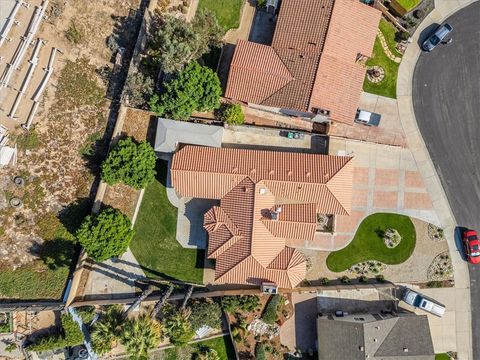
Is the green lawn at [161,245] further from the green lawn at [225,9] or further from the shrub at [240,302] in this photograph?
the green lawn at [225,9]

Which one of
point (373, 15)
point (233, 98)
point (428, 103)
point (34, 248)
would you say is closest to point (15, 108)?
point (34, 248)

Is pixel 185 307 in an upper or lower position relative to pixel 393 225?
lower

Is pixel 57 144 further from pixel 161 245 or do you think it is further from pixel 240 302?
pixel 240 302

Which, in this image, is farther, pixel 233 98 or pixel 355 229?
pixel 355 229

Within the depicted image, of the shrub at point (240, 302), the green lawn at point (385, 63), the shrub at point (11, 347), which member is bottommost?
the shrub at point (11, 347)

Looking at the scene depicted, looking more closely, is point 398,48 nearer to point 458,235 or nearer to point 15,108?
point 458,235

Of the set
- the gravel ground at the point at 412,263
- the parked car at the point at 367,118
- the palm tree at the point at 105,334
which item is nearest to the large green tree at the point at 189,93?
the parked car at the point at 367,118

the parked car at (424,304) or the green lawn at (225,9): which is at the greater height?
the green lawn at (225,9)
